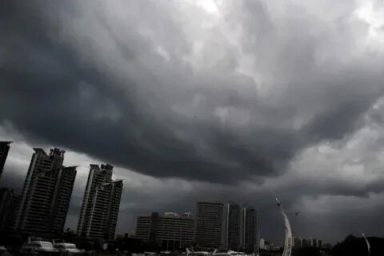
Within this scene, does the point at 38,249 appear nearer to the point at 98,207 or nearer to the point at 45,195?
the point at 45,195

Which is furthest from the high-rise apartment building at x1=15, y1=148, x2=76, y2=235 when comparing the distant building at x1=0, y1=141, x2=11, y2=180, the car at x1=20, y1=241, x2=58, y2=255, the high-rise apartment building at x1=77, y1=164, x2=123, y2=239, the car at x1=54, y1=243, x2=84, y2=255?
the car at x1=20, y1=241, x2=58, y2=255

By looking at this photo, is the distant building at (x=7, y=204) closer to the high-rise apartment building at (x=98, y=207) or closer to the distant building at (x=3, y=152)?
the high-rise apartment building at (x=98, y=207)

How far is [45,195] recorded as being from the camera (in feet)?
538

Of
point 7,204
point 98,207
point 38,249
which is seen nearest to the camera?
point 38,249

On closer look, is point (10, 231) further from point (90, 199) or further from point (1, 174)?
point (90, 199)

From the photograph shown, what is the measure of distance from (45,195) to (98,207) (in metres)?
31.6

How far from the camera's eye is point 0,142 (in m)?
147

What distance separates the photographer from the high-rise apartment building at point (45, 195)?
158 meters

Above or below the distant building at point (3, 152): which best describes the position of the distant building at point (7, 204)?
below

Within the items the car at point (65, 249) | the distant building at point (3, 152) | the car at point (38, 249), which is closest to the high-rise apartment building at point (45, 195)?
the distant building at point (3, 152)

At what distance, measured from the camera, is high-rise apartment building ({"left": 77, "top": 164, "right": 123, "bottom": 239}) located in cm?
18762

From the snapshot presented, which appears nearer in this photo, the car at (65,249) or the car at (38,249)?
the car at (38,249)

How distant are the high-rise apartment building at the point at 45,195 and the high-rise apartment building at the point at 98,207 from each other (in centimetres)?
1309

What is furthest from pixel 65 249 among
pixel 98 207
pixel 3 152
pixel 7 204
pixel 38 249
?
pixel 7 204
